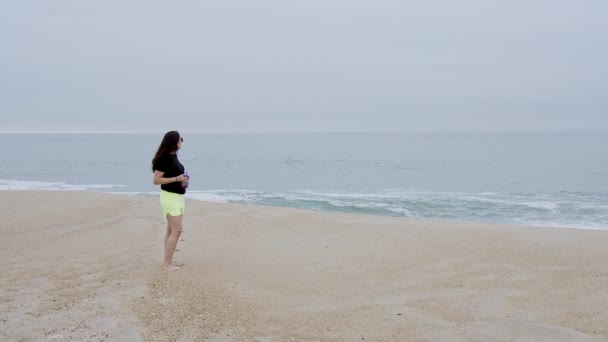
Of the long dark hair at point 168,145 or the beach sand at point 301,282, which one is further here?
the long dark hair at point 168,145

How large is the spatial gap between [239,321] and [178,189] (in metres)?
2.25

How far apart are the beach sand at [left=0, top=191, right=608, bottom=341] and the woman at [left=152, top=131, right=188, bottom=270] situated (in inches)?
17.2

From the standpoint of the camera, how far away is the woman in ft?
20.8

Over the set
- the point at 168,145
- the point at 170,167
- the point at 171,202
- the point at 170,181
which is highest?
the point at 168,145

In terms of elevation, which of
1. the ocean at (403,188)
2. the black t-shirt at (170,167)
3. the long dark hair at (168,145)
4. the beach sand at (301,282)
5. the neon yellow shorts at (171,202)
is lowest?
the ocean at (403,188)

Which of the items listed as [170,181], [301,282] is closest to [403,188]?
[301,282]

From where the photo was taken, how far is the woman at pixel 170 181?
20.8 ft

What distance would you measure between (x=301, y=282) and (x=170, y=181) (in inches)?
78.2

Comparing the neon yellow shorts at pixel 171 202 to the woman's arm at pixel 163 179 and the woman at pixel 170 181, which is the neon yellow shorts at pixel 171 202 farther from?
the woman's arm at pixel 163 179

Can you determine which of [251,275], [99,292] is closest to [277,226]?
[251,275]

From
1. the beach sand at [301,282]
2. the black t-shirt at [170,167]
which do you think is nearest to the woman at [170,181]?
the black t-shirt at [170,167]

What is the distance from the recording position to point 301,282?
6.22 m

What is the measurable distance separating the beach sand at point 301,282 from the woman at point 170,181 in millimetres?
438

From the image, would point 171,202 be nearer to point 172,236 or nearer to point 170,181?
point 170,181
